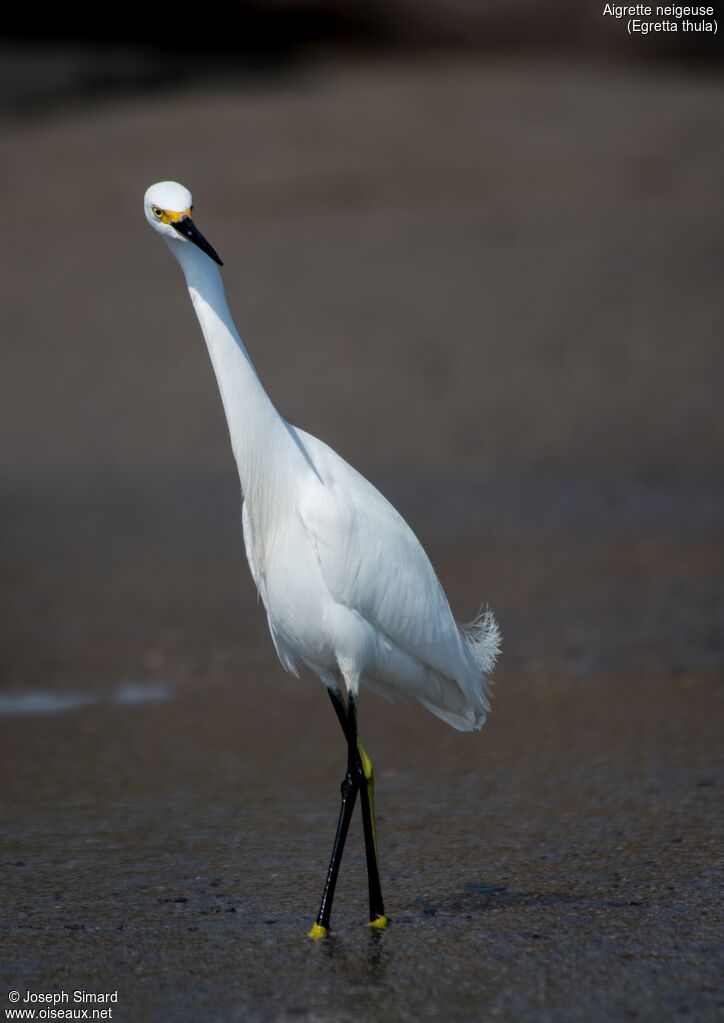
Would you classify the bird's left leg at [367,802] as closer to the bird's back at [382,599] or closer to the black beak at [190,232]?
the bird's back at [382,599]

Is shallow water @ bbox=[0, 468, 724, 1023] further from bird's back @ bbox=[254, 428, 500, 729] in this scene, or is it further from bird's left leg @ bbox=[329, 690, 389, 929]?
bird's back @ bbox=[254, 428, 500, 729]

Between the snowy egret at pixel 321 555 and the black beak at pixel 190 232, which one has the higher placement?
the black beak at pixel 190 232

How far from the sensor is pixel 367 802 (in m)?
4.04

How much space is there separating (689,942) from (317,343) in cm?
958

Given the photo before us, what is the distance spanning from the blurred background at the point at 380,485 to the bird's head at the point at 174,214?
1965 mm

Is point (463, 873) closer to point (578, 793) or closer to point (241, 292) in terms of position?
point (578, 793)

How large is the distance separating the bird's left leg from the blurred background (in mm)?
81

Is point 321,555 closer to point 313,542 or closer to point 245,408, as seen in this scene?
point 313,542

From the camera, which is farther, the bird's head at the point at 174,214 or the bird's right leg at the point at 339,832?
the bird's right leg at the point at 339,832

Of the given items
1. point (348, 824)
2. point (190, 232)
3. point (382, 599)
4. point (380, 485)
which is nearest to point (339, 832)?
point (348, 824)

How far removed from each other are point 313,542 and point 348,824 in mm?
861

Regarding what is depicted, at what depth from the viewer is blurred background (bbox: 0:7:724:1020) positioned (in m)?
3.90

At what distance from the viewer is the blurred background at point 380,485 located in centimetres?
390

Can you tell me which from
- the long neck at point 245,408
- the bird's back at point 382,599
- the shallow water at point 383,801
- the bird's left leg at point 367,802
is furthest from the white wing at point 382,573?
the shallow water at point 383,801
